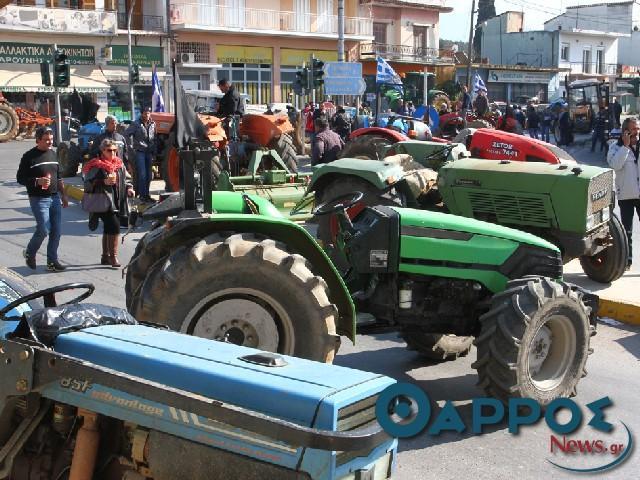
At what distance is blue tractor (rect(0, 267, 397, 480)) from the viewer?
301 cm

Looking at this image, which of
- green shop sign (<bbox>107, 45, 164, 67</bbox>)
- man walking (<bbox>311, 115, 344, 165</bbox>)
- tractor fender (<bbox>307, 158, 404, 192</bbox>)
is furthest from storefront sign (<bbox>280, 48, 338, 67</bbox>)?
tractor fender (<bbox>307, 158, 404, 192</bbox>)

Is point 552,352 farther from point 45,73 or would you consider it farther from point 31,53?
point 31,53

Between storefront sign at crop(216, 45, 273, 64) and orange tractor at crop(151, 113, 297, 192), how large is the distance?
2960cm

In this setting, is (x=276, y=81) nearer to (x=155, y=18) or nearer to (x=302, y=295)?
(x=155, y=18)

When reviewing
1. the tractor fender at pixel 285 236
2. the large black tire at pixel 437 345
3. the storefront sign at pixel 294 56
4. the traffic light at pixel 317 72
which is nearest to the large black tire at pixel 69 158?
the traffic light at pixel 317 72

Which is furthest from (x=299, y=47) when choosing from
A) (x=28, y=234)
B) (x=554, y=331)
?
(x=554, y=331)

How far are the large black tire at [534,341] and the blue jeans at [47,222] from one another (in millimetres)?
6329

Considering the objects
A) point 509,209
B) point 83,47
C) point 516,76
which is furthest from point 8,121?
point 516,76

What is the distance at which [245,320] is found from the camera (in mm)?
5371

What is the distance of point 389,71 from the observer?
2489 cm

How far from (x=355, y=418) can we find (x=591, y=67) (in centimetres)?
7090

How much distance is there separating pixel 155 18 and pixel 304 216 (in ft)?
114

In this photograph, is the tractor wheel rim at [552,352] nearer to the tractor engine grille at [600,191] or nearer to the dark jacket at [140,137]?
the tractor engine grille at [600,191]

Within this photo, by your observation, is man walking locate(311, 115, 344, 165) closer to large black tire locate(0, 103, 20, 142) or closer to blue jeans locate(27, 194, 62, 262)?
blue jeans locate(27, 194, 62, 262)
